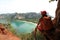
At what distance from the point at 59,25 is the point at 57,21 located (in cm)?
9

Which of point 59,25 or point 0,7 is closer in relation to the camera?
point 59,25

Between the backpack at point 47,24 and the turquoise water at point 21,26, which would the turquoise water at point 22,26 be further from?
the backpack at point 47,24

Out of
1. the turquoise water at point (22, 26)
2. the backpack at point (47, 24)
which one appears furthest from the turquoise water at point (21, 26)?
the backpack at point (47, 24)

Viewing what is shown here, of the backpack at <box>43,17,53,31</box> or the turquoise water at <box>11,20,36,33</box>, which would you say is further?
the turquoise water at <box>11,20,36,33</box>

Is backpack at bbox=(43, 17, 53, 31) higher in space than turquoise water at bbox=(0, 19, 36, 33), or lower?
higher

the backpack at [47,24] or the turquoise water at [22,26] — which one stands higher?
the backpack at [47,24]

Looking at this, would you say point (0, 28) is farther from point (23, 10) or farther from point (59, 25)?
point (59, 25)

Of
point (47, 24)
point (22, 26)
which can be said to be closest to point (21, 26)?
point (22, 26)

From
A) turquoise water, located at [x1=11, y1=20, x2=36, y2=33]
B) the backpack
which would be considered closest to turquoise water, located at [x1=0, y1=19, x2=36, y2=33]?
turquoise water, located at [x1=11, y1=20, x2=36, y2=33]

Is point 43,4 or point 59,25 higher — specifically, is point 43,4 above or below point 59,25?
above

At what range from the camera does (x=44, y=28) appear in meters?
3.35

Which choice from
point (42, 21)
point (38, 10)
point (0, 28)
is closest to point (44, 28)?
point (42, 21)

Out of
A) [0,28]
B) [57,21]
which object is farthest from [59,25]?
[0,28]

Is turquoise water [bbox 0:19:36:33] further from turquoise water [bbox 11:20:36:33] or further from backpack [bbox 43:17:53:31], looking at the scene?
backpack [bbox 43:17:53:31]
